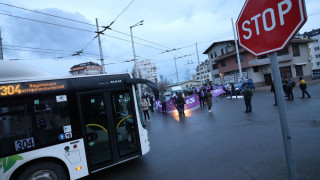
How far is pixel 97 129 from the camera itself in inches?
189

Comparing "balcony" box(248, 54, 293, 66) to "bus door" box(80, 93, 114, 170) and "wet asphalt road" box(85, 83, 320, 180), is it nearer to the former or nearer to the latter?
"wet asphalt road" box(85, 83, 320, 180)

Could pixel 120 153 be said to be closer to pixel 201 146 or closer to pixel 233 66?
pixel 201 146

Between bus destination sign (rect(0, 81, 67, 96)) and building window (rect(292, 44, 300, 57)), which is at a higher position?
building window (rect(292, 44, 300, 57))

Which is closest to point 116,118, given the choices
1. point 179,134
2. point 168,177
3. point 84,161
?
point 84,161

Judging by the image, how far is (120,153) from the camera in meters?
5.03

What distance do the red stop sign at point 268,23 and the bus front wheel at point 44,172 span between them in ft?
15.4

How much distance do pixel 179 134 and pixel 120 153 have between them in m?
3.80

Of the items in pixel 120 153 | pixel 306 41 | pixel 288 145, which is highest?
pixel 306 41

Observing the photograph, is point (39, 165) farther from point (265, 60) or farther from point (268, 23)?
point (265, 60)

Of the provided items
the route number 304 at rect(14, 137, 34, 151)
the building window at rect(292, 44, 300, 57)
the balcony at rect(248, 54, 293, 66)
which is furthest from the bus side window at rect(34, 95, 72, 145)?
the building window at rect(292, 44, 300, 57)

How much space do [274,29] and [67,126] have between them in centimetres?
462

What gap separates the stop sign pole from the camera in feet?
5.72

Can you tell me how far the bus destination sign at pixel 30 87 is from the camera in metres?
4.00

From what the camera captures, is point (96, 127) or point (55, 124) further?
point (96, 127)
